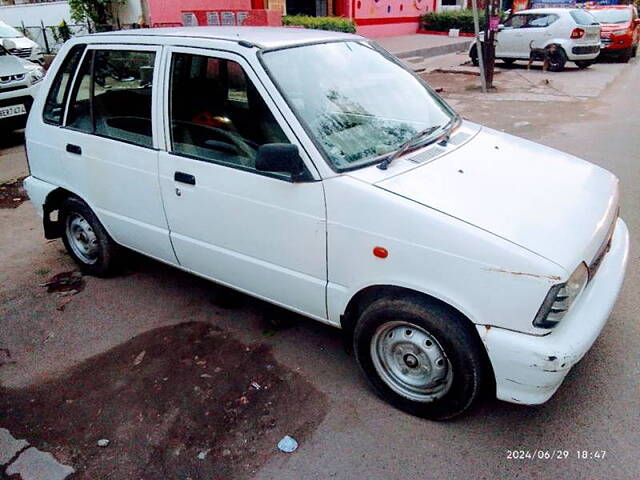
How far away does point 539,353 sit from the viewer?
2291mm

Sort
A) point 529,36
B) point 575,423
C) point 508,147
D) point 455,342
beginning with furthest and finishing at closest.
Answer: point 529,36 → point 508,147 → point 575,423 → point 455,342

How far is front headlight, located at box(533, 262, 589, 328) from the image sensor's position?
2.25 metres

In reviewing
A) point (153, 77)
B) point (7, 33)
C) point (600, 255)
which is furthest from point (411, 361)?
point (7, 33)

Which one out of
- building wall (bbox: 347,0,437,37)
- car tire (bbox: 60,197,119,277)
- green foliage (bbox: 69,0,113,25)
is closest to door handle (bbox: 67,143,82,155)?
car tire (bbox: 60,197,119,277)

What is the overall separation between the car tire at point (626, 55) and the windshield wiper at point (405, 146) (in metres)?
17.8

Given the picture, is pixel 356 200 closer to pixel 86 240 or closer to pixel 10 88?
pixel 86 240

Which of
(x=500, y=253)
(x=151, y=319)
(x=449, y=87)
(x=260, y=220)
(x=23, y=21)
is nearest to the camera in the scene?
(x=500, y=253)

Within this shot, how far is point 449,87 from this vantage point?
13.5 metres

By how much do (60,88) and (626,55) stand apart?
18896mm

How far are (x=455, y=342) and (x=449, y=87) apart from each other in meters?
12.2

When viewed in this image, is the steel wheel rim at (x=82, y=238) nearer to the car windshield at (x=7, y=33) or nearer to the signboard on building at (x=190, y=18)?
the signboard on building at (x=190, y=18)

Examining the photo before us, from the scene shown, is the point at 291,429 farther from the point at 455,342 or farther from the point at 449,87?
the point at 449,87

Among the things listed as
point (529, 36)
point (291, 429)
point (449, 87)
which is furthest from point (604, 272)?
point (529, 36)

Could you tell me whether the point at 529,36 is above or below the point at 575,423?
above
